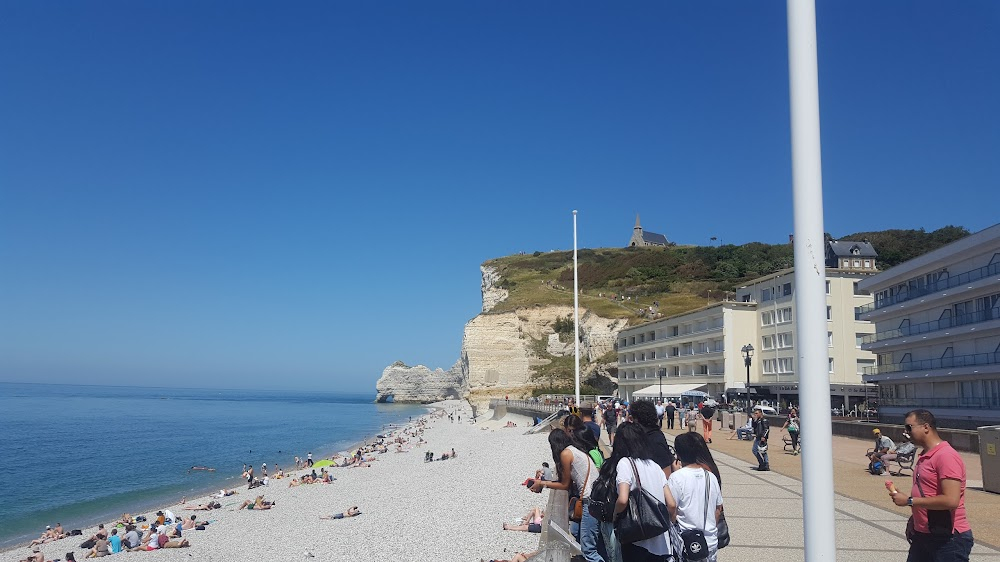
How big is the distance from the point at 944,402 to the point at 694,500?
34561mm

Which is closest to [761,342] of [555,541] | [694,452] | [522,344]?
[522,344]

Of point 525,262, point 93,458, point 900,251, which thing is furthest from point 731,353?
point 525,262

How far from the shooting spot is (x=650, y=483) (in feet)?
15.0

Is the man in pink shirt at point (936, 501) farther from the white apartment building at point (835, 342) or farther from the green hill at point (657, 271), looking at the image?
the green hill at point (657, 271)

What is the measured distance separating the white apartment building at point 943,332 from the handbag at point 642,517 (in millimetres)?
30326

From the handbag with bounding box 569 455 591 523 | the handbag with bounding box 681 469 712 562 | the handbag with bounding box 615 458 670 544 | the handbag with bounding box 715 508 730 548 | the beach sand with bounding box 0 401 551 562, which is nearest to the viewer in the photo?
the handbag with bounding box 615 458 670 544

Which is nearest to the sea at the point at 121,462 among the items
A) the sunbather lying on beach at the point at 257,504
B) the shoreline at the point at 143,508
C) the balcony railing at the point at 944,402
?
the shoreline at the point at 143,508

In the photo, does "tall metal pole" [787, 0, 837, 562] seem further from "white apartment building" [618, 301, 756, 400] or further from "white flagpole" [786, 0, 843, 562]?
"white apartment building" [618, 301, 756, 400]

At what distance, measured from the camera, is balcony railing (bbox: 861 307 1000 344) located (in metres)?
29.3

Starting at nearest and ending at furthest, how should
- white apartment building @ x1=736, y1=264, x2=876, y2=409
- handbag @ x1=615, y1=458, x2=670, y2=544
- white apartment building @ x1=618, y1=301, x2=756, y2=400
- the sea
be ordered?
handbag @ x1=615, y1=458, x2=670, y2=544
the sea
white apartment building @ x1=736, y1=264, x2=876, y2=409
white apartment building @ x1=618, y1=301, x2=756, y2=400

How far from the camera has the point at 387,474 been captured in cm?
3291

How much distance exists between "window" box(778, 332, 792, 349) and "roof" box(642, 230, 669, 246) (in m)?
109

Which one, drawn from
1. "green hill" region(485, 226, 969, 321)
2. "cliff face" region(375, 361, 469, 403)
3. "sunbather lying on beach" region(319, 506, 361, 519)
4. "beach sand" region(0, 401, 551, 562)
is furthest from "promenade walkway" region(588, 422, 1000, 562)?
"cliff face" region(375, 361, 469, 403)

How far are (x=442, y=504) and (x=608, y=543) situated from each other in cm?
1634
